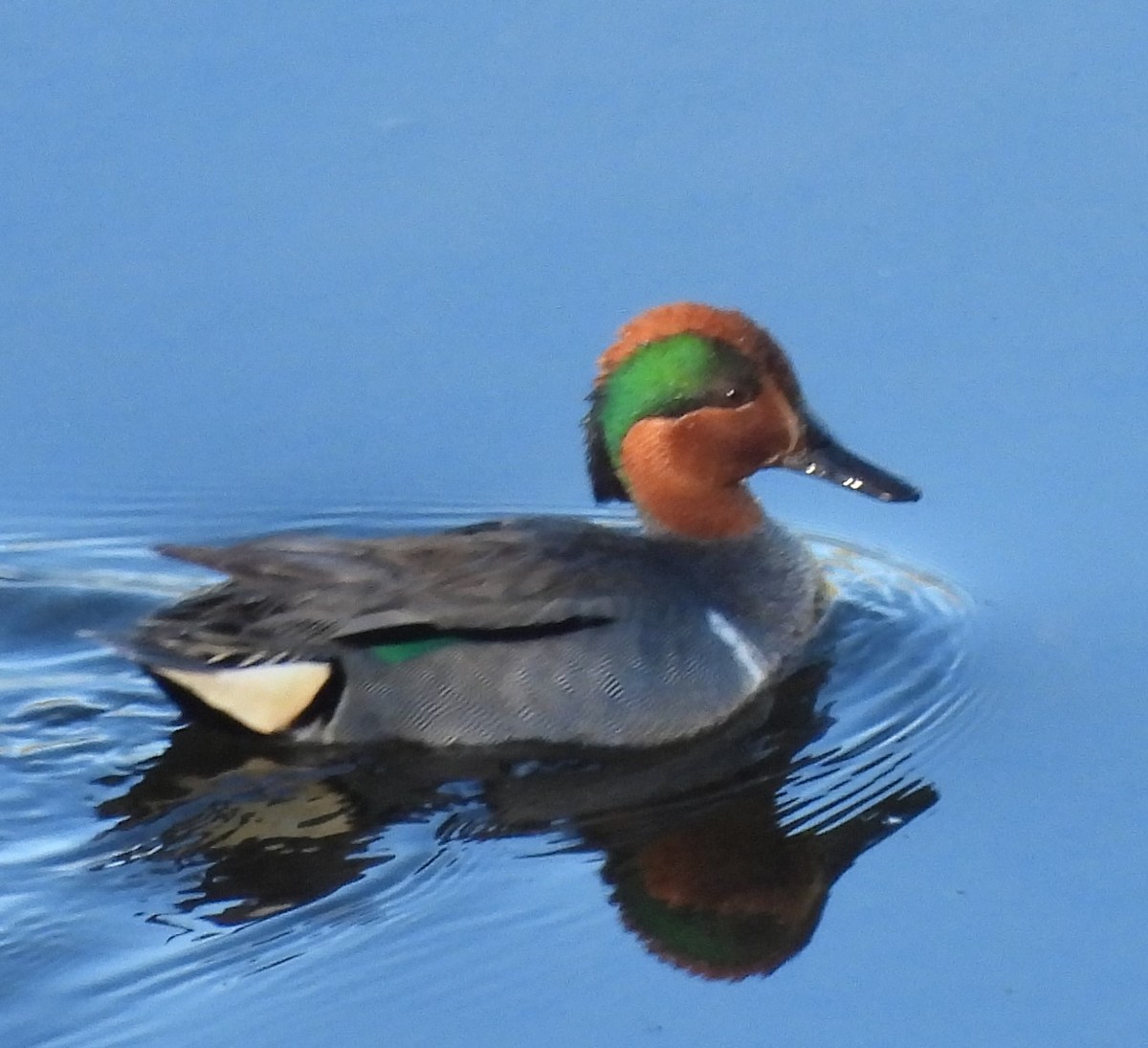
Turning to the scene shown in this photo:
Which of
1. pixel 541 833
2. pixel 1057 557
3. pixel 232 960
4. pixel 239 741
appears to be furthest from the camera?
pixel 1057 557

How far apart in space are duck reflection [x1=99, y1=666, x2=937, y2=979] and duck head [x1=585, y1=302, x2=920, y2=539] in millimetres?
765

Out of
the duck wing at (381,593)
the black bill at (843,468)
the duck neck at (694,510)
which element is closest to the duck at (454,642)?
the duck wing at (381,593)

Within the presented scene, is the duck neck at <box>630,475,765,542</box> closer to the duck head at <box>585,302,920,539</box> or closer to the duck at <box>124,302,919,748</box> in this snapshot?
the duck head at <box>585,302,920,539</box>

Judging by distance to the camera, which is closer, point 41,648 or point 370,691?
point 370,691

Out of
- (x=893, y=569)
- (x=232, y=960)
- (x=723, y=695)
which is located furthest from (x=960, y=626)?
(x=232, y=960)

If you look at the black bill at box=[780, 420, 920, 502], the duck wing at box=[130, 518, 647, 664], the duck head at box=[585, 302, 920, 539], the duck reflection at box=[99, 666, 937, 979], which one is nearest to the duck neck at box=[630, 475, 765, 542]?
the duck head at box=[585, 302, 920, 539]

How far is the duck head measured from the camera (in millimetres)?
8148

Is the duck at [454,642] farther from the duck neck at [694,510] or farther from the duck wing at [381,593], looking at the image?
the duck neck at [694,510]

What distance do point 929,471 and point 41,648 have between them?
120 inches

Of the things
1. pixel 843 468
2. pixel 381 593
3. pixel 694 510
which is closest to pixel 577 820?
pixel 381 593

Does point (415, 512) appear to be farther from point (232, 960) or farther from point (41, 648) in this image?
point (232, 960)

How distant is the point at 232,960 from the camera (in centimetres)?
672

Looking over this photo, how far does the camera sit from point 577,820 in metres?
7.46

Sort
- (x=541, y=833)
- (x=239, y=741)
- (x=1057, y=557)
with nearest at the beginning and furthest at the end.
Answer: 1. (x=541, y=833)
2. (x=239, y=741)
3. (x=1057, y=557)
